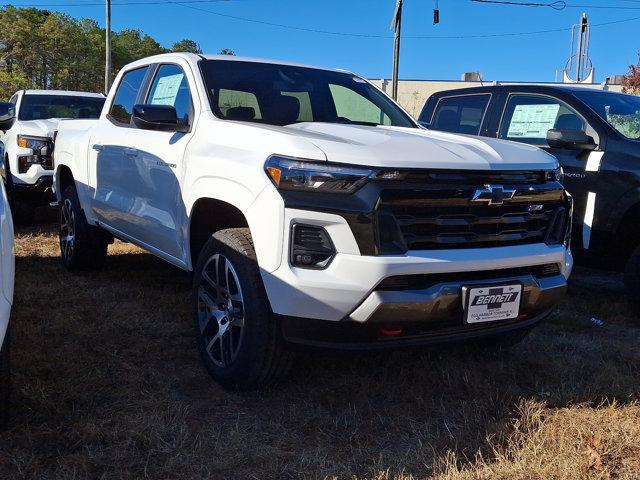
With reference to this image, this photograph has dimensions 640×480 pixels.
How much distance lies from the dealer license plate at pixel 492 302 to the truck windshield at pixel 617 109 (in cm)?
256

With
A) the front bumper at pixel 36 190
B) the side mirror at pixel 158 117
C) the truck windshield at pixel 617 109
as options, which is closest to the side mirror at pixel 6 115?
the side mirror at pixel 158 117

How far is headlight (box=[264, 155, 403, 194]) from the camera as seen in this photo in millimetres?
2742

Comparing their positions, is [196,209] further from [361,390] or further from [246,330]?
[361,390]

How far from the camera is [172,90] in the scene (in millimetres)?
4207

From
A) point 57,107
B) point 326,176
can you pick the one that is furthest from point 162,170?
point 57,107

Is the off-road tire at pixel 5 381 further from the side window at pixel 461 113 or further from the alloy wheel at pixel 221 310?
the side window at pixel 461 113

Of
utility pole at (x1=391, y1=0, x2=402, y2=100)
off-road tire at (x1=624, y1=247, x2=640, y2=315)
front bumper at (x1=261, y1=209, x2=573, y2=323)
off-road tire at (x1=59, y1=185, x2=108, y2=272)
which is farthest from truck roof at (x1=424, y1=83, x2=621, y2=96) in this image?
utility pole at (x1=391, y1=0, x2=402, y2=100)

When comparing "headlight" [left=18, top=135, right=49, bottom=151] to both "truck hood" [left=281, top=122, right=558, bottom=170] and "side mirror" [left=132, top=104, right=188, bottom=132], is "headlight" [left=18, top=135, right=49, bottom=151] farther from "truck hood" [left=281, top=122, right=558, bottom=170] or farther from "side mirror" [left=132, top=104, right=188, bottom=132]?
"truck hood" [left=281, top=122, right=558, bottom=170]

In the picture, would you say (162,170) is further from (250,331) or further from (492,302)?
(492,302)

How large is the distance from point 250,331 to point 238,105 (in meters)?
1.50

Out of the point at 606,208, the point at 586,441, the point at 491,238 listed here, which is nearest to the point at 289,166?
the point at 491,238

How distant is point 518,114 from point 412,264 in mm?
3377

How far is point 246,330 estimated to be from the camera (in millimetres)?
2979

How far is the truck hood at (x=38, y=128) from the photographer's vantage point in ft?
24.7
